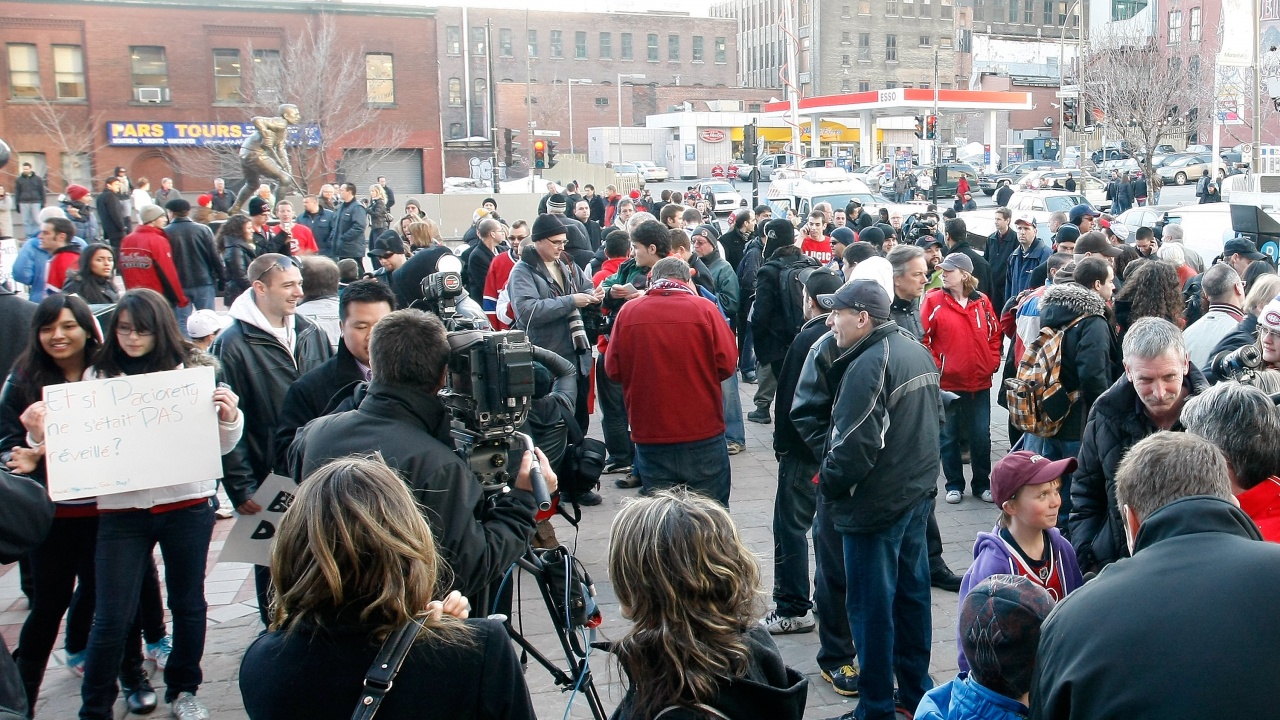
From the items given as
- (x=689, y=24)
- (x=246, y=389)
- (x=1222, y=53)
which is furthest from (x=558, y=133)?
(x=246, y=389)

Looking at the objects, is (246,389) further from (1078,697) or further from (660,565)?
(1078,697)

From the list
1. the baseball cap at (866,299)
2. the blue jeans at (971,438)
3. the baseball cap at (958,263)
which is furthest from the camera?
the blue jeans at (971,438)

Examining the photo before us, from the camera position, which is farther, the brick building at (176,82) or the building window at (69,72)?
the building window at (69,72)

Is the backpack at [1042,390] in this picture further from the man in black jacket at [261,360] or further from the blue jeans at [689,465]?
the man in black jacket at [261,360]

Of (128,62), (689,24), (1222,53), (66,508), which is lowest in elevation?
(66,508)

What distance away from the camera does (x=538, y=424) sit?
4.00m

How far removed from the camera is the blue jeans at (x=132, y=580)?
14.1 ft

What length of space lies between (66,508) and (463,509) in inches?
96.8

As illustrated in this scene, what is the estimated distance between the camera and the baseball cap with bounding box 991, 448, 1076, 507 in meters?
3.75

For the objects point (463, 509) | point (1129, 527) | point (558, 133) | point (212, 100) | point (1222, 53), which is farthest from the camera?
point (558, 133)

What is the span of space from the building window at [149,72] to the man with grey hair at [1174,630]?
138 feet

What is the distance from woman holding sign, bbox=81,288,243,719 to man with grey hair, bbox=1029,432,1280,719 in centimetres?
356

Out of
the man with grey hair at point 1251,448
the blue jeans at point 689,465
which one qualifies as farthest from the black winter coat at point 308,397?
the man with grey hair at point 1251,448

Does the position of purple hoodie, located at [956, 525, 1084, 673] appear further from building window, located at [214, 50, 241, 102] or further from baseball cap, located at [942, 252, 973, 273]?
building window, located at [214, 50, 241, 102]
